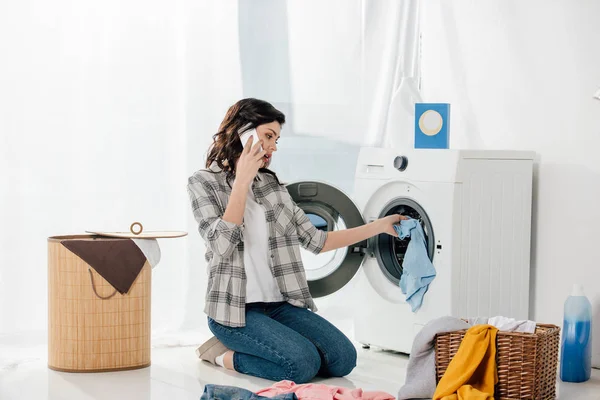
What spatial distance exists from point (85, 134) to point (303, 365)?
4.34 ft

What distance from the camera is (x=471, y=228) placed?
2992 millimetres

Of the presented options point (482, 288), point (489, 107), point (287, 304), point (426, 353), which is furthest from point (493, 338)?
point (489, 107)

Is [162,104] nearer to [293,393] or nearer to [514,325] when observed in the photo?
[293,393]

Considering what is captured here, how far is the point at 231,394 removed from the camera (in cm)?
240

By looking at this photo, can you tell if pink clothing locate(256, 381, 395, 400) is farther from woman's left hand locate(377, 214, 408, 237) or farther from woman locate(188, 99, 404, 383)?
woman's left hand locate(377, 214, 408, 237)

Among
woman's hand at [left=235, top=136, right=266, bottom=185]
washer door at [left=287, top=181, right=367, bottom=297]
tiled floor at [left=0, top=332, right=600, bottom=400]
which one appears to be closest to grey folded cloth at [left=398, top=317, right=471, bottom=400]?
tiled floor at [left=0, top=332, right=600, bottom=400]

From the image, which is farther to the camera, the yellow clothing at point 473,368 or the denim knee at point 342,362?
the denim knee at point 342,362

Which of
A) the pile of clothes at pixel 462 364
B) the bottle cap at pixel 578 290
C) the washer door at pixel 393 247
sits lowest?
the pile of clothes at pixel 462 364

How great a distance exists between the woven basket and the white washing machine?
44 centimetres

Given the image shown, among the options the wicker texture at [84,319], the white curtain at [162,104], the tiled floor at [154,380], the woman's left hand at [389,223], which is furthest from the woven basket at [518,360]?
the white curtain at [162,104]

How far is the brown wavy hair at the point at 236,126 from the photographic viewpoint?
9.43ft

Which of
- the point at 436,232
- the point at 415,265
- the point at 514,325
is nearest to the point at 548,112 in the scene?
the point at 436,232

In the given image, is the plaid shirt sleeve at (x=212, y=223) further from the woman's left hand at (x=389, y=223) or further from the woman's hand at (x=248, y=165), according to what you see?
the woman's left hand at (x=389, y=223)

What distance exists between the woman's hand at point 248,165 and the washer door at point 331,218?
44 cm
